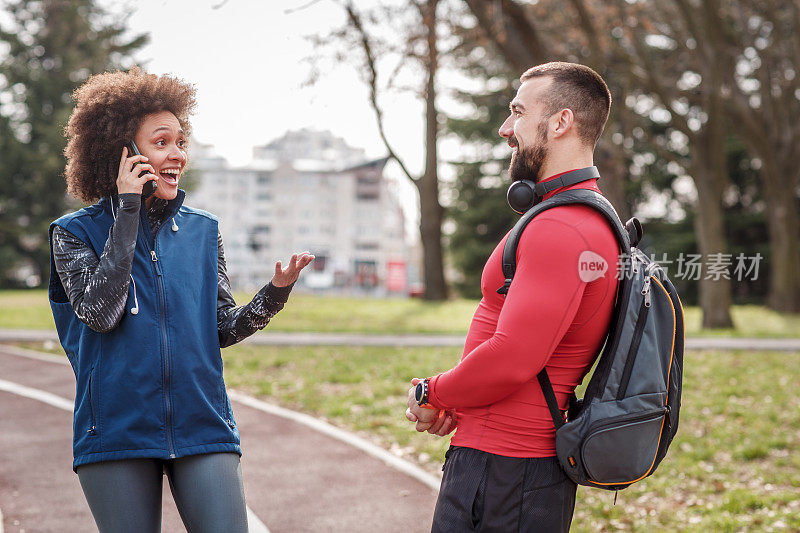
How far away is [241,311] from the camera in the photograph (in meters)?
3.03

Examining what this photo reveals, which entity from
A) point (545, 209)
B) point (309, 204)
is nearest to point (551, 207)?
point (545, 209)

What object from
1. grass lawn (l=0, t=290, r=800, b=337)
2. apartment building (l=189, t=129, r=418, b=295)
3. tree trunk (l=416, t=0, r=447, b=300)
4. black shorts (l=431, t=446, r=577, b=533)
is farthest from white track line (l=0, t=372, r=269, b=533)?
apartment building (l=189, t=129, r=418, b=295)

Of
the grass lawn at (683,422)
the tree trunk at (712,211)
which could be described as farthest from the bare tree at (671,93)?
the grass lawn at (683,422)

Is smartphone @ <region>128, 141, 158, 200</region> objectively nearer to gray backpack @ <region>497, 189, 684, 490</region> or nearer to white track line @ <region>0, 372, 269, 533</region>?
gray backpack @ <region>497, 189, 684, 490</region>

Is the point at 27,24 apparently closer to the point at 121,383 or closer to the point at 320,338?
the point at 320,338

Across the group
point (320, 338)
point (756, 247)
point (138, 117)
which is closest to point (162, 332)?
point (138, 117)

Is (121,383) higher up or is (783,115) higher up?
(783,115)

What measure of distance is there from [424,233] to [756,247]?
14.5 meters

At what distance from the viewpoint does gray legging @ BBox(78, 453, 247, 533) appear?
2.58m

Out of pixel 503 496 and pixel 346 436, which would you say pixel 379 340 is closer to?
pixel 346 436

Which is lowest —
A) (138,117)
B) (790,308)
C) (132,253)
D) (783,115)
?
(790,308)

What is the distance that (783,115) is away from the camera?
2397 cm

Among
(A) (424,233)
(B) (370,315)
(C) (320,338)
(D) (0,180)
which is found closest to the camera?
(C) (320,338)

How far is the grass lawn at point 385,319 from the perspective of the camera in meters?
16.4
